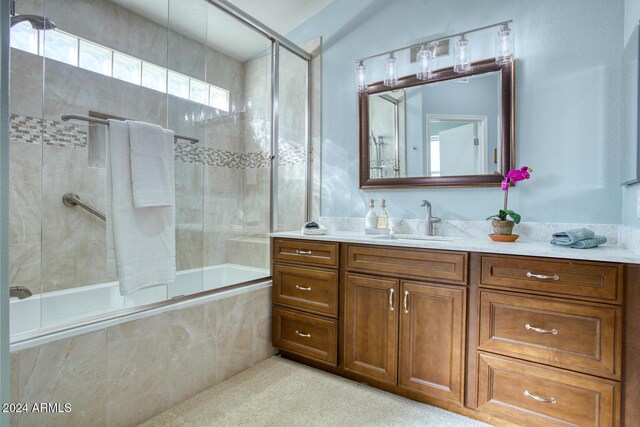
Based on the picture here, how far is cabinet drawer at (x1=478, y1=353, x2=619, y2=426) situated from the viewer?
56.5 inches

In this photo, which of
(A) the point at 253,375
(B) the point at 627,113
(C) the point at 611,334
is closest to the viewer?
(C) the point at 611,334

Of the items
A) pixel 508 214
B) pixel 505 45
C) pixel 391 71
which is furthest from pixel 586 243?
pixel 391 71

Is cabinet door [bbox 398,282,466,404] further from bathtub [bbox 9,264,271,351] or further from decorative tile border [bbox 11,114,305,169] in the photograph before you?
decorative tile border [bbox 11,114,305,169]

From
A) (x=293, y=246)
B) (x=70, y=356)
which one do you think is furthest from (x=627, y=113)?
(x=70, y=356)

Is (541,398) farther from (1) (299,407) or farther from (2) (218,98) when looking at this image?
(2) (218,98)

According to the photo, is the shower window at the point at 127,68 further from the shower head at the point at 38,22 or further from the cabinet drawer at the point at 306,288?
the cabinet drawer at the point at 306,288

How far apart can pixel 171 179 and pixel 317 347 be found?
55.8 inches

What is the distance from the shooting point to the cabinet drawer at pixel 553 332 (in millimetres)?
1416

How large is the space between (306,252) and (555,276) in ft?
4.63

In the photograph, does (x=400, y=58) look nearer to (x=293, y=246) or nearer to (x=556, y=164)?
(x=556, y=164)

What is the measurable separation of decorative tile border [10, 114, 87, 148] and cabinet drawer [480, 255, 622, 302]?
2.29 meters

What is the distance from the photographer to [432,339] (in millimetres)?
1823

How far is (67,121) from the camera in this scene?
6.12 ft

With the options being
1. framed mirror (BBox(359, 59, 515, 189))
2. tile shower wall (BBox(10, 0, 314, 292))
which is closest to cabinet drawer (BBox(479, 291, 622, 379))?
framed mirror (BBox(359, 59, 515, 189))
